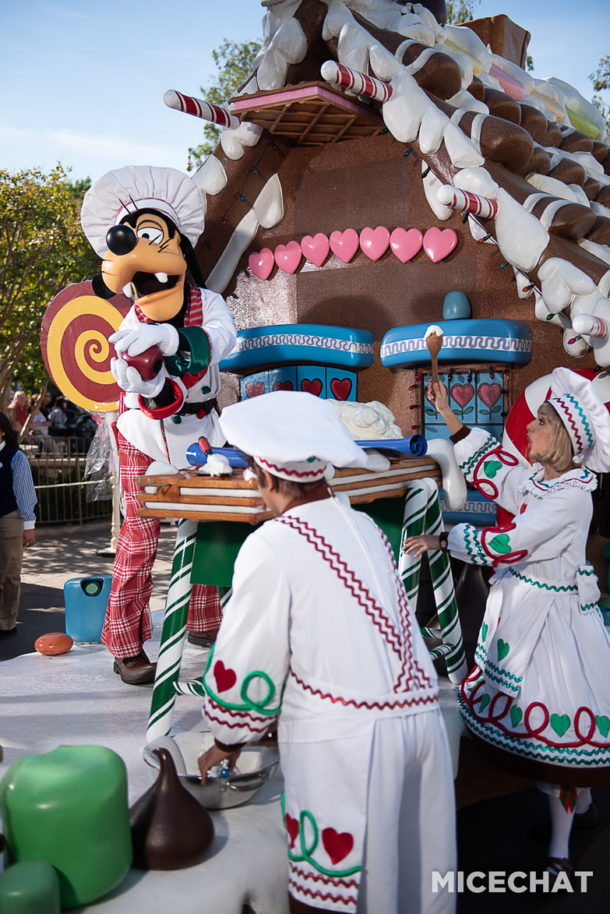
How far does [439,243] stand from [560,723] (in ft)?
9.41

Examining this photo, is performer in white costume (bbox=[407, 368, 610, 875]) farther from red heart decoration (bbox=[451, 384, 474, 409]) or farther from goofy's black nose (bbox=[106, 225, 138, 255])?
goofy's black nose (bbox=[106, 225, 138, 255])

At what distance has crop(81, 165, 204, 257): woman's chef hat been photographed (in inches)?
153

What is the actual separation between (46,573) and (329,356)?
5375 mm

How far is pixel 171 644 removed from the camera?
3023 mm

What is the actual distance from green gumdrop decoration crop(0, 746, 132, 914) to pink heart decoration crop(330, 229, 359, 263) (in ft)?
12.5

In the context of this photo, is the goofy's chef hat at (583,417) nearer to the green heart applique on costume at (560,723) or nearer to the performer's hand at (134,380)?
the green heart applique on costume at (560,723)

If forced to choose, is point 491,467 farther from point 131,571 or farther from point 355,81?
point 355,81

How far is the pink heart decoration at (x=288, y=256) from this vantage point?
216 inches

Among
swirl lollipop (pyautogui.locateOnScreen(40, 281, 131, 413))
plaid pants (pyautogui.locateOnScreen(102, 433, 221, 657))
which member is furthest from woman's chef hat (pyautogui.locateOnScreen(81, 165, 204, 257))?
plaid pants (pyautogui.locateOnScreen(102, 433, 221, 657))

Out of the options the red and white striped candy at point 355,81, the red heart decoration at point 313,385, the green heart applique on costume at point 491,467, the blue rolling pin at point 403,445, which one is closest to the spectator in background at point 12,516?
the red heart decoration at point 313,385

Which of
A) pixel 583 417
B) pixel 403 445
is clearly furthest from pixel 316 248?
pixel 583 417

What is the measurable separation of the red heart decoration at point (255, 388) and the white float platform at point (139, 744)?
59.4 inches

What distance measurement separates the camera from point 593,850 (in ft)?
10.8

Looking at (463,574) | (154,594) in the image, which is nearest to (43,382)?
(154,594)
